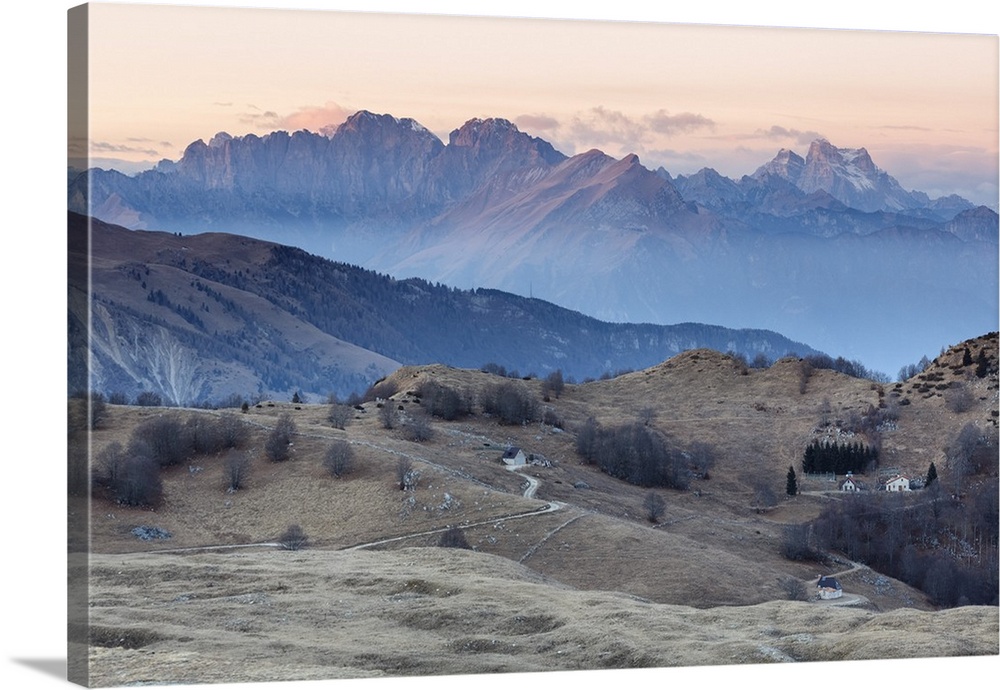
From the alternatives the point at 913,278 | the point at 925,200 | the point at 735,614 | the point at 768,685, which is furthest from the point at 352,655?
the point at 913,278

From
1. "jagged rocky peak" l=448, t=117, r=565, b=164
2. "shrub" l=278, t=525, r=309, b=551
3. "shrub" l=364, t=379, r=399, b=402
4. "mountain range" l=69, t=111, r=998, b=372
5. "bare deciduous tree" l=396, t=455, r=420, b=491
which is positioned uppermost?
"jagged rocky peak" l=448, t=117, r=565, b=164

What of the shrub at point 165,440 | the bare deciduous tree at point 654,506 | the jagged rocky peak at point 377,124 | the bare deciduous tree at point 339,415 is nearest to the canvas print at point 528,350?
the shrub at point 165,440

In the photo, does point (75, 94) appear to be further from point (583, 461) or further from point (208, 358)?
point (208, 358)

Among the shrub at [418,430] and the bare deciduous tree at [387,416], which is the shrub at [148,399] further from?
the shrub at [418,430]

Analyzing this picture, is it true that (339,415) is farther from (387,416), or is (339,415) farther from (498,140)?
(498,140)

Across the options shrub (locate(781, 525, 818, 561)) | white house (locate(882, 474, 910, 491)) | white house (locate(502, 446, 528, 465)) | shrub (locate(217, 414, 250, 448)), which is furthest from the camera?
white house (locate(502, 446, 528, 465))

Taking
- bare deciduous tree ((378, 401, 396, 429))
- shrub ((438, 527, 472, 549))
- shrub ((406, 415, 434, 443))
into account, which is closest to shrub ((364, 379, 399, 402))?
bare deciduous tree ((378, 401, 396, 429))

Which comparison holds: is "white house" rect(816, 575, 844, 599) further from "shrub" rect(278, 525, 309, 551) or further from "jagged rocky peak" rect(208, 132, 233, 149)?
"jagged rocky peak" rect(208, 132, 233, 149)

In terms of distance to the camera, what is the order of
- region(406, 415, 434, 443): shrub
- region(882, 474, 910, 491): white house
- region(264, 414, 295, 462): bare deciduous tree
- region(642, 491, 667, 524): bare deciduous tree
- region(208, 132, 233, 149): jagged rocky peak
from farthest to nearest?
1. region(406, 415, 434, 443): shrub
2. region(882, 474, 910, 491): white house
3. region(642, 491, 667, 524): bare deciduous tree
4. region(264, 414, 295, 462): bare deciduous tree
5. region(208, 132, 233, 149): jagged rocky peak
